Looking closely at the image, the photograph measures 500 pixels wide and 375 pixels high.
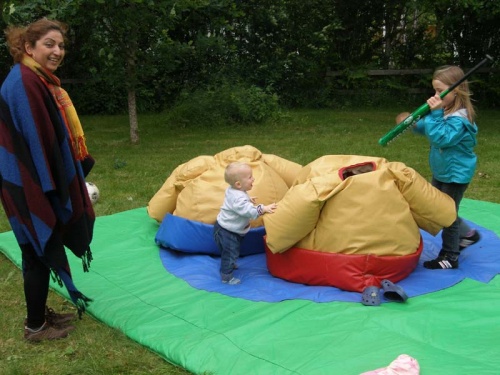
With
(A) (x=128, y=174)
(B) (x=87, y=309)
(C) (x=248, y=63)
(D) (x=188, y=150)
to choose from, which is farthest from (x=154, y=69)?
(B) (x=87, y=309)

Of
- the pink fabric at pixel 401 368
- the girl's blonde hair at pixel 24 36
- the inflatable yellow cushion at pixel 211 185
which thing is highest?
the girl's blonde hair at pixel 24 36

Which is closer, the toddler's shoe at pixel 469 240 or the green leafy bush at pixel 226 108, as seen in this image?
the toddler's shoe at pixel 469 240

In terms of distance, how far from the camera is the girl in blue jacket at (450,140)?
396 cm

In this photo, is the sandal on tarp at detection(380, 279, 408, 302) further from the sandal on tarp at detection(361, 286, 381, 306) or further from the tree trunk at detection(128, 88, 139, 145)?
the tree trunk at detection(128, 88, 139, 145)

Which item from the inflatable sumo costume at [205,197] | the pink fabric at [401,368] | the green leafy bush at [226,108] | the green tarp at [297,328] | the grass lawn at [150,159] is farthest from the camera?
the green leafy bush at [226,108]

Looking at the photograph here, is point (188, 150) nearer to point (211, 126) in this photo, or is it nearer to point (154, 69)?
point (154, 69)

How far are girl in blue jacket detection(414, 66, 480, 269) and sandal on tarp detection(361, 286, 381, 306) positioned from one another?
0.81m

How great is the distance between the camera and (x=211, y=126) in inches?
496

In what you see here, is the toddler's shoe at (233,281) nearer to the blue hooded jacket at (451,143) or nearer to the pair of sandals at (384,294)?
the pair of sandals at (384,294)

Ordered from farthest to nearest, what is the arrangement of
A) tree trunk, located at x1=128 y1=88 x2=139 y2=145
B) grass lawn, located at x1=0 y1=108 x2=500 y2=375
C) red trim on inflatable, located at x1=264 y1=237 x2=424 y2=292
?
tree trunk, located at x1=128 y1=88 x2=139 y2=145, red trim on inflatable, located at x1=264 y1=237 x2=424 y2=292, grass lawn, located at x1=0 y1=108 x2=500 y2=375

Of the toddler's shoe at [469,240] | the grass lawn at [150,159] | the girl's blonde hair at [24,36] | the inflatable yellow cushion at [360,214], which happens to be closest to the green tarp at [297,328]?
the grass lawn at [150,159]

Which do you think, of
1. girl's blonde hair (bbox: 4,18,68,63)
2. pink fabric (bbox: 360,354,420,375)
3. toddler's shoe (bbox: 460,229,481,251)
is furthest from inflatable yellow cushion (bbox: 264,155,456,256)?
girl's blonde hair (bbox: 4,18,68,63)

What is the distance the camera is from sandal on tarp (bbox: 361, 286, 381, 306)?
11.2ft

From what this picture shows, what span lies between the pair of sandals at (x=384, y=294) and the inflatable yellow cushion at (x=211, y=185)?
127 centimetres
